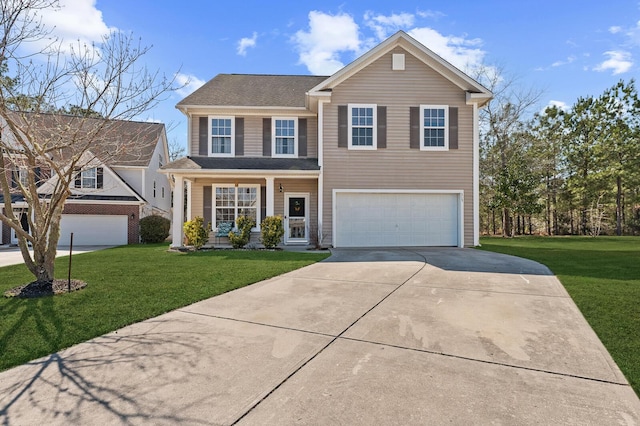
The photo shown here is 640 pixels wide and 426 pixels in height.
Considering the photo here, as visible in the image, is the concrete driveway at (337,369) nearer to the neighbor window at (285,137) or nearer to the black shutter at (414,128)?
the black shutter at (414,128)

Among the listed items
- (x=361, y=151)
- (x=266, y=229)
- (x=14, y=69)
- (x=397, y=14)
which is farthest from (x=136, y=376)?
(x=397, y=14)

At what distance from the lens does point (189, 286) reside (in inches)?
242

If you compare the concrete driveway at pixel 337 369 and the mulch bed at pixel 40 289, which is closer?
the concrete driveway at pixel 337 369

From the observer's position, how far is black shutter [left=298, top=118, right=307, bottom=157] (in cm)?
1398

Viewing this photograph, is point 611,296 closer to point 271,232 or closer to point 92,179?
point 271,232

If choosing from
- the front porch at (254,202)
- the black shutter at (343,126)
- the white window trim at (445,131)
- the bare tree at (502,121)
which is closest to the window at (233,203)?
the front porch at (254,202)

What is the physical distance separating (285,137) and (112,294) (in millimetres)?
9778

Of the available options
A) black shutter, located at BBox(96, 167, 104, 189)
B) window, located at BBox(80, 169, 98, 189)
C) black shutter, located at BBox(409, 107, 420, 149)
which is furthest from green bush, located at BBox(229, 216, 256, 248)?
Answer: window, located at BBox(80, 169, 98, 189)

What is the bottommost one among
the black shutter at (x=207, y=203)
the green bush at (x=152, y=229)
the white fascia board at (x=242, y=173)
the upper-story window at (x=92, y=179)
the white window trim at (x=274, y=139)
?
the green bush at (x=152, y=229)

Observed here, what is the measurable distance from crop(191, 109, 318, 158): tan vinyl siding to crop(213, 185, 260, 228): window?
1552 millimetres

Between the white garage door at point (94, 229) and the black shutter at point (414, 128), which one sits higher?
the black shutter at point (414, 128)

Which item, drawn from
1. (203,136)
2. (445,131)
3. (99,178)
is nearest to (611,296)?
(445,131)

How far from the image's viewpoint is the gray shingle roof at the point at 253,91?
13.8 meters

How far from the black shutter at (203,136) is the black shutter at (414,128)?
8146mm
